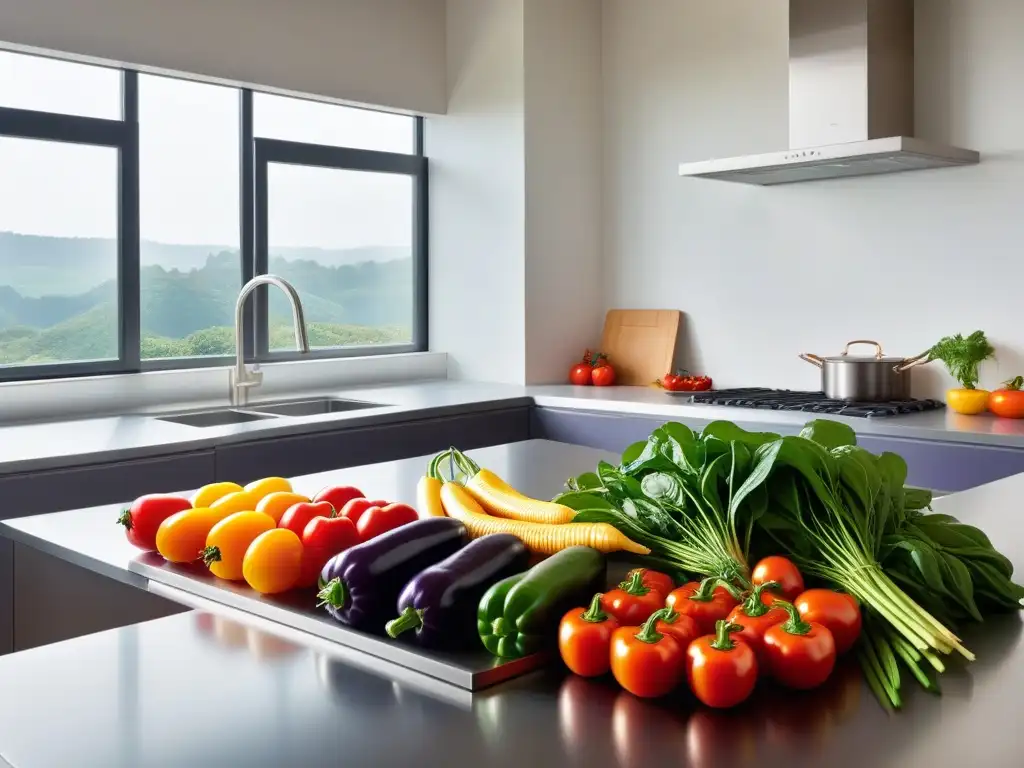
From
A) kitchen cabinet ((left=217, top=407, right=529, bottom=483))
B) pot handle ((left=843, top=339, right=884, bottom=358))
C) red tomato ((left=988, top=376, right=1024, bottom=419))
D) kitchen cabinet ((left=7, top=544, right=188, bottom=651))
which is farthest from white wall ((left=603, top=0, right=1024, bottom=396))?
kitchen cabinet ((left=7, top=544, right=188, bottom=651))

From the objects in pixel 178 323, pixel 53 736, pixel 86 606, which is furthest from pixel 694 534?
pixel 178 323

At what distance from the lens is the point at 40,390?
3.27m

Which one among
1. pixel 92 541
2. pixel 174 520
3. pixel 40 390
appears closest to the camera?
pixel 174 520

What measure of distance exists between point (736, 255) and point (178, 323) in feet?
6.84

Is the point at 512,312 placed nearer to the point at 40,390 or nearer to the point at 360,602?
the point at 40,390

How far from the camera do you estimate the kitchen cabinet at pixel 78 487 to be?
216 cm

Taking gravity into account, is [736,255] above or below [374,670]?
above

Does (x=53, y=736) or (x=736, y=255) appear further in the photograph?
(x=736, y=255)

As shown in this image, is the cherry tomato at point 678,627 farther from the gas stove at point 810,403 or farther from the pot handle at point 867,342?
the pot handle at point 867,342

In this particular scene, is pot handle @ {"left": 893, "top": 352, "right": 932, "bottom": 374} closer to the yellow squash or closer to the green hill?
the green hill

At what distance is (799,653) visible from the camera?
907 mm

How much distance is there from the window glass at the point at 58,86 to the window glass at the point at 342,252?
0.68 metres

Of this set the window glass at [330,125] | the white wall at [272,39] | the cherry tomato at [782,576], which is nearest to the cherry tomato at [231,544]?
the cherry tomato at [782,576]

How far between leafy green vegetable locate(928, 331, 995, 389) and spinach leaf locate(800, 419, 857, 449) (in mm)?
2158
